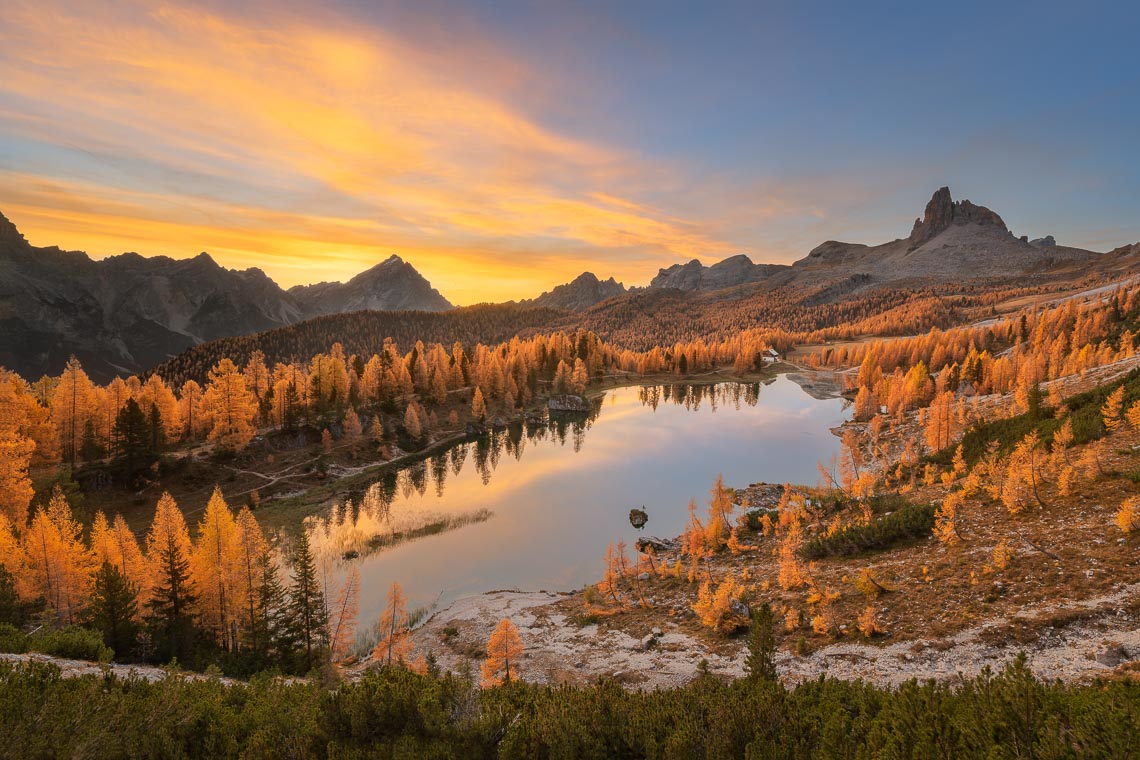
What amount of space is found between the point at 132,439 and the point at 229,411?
46.1 ft

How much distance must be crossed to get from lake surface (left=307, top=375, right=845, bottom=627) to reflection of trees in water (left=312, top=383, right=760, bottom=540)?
0.36 metres

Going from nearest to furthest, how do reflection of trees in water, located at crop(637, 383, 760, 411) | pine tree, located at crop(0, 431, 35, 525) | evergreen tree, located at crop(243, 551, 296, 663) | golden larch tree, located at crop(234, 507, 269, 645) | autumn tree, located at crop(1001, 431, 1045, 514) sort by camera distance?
autumn tree, located at crop(1001, 431, 1045, 514), evergreen tree, located at crop(243, 551, 296, 663), golden larch tree, located at crop(234, 507, 269, 645), pine tree, located at crop(0, 431, 35, 525), reflection of trees in water, located at crop(637, 383, 760, 411)

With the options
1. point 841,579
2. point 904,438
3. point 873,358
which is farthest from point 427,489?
point 873,358

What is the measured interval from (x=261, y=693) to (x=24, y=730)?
257 inches

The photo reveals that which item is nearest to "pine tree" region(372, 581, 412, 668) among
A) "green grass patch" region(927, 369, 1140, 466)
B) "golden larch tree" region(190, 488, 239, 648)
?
"golden larch tree" region(190, 488, 239, 648)

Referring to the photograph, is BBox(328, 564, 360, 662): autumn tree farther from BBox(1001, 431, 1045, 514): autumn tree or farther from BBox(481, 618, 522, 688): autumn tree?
BBox(1001, 431, 1045, 514): autumn tree

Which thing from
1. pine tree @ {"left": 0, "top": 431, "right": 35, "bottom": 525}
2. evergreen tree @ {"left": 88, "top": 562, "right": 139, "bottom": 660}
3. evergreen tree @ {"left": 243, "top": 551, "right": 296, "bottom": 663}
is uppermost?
pine tree @ {"left": 0, "top": 431, "right": 35, "bottom": 525}

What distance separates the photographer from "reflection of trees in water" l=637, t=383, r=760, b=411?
15812 cm

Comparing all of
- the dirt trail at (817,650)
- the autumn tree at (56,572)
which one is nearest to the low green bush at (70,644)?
the autumn tree at (56,572)

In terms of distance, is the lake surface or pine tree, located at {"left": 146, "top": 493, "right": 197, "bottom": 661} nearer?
pine tree, located at {"left": 146, "top": 493, "right": 197, "bottom": 661}

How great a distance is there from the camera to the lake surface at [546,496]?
53500 millimetres

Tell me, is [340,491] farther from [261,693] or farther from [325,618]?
[261,693]

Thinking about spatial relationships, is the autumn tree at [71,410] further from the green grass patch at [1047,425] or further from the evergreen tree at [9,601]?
the green grass patch at [1047,425]

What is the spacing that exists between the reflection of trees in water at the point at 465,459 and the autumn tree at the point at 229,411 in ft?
78.0
